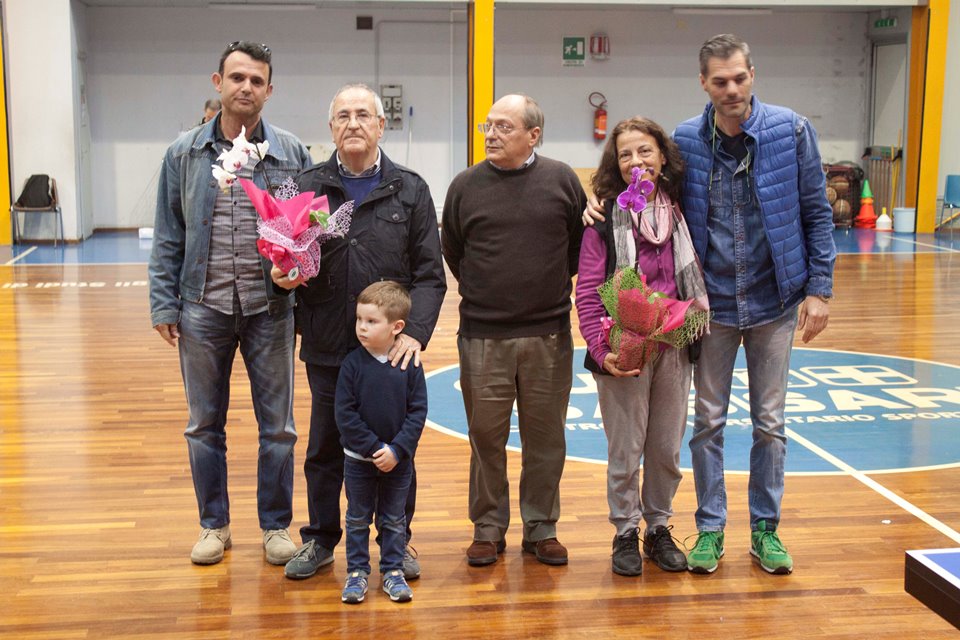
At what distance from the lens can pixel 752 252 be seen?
402 centimetres

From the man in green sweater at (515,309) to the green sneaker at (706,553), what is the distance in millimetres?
481

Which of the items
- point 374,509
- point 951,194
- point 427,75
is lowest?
point 374,509

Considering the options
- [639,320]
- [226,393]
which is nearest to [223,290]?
[226,393]

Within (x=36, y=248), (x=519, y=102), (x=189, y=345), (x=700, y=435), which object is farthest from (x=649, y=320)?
(x=36, y=248)

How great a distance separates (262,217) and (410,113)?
1342 cm

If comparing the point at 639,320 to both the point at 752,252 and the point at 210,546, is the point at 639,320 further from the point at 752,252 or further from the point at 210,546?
the point at 210,546

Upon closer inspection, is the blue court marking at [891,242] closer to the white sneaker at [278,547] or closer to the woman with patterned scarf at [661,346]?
the woman with patterned scarf at [661,346]

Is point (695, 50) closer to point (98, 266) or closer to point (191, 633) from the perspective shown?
point (98, 266)

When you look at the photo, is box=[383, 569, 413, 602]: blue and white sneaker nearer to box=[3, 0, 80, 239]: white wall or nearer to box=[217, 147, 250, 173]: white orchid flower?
box=[217, 147, 250, 173]: white orchid flower

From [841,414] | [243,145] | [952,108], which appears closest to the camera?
[243,145]

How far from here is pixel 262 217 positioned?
3.76m

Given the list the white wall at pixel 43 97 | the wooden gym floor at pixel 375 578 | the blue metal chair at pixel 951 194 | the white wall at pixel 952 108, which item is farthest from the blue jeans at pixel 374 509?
the white wall at pixel 952 108

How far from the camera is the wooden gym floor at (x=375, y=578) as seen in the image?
3723 mm

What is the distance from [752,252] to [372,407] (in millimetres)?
1453
